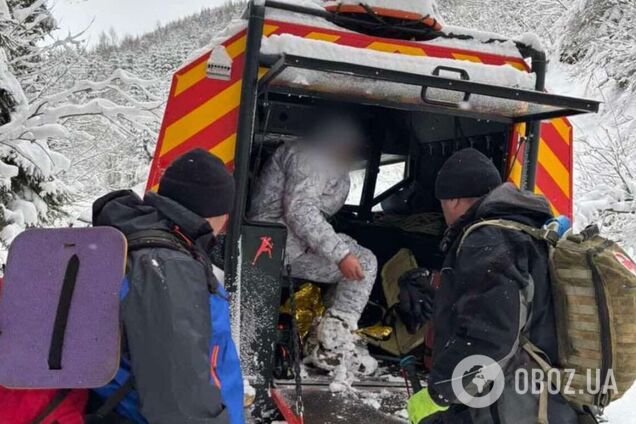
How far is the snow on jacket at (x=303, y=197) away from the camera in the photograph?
3393 mm

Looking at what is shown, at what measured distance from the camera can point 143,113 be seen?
5445 mm

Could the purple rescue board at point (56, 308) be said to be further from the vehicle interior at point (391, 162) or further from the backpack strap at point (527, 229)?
the vehicle interior at point (391, 162)

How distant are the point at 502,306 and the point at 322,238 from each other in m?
1.52

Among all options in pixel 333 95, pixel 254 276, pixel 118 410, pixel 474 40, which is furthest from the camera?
pixel 474 40

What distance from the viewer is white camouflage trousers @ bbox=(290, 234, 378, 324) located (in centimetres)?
347

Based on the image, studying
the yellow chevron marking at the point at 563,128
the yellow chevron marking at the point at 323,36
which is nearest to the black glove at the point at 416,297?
the yellow chevron marking at the point at 563,128

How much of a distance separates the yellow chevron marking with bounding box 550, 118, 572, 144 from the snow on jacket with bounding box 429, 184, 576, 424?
163 centimetres

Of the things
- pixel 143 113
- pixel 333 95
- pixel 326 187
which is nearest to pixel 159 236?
pixel 333 95

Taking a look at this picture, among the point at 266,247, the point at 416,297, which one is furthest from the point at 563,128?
the point at 266,247

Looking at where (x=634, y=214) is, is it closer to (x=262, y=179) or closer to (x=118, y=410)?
(x=262, y=179)

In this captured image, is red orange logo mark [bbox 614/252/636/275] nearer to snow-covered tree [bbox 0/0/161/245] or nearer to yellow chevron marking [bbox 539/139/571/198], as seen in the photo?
yellow chevron marking [bbox 539/139/571/198]

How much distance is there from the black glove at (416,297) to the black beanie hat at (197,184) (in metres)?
1.99

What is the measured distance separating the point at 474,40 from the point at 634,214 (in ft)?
24.8

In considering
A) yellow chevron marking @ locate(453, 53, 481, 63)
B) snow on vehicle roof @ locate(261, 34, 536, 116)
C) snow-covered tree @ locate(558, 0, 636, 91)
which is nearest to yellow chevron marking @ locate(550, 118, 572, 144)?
snow on vehicle roof @ locate(261, 34, 536, 116)
